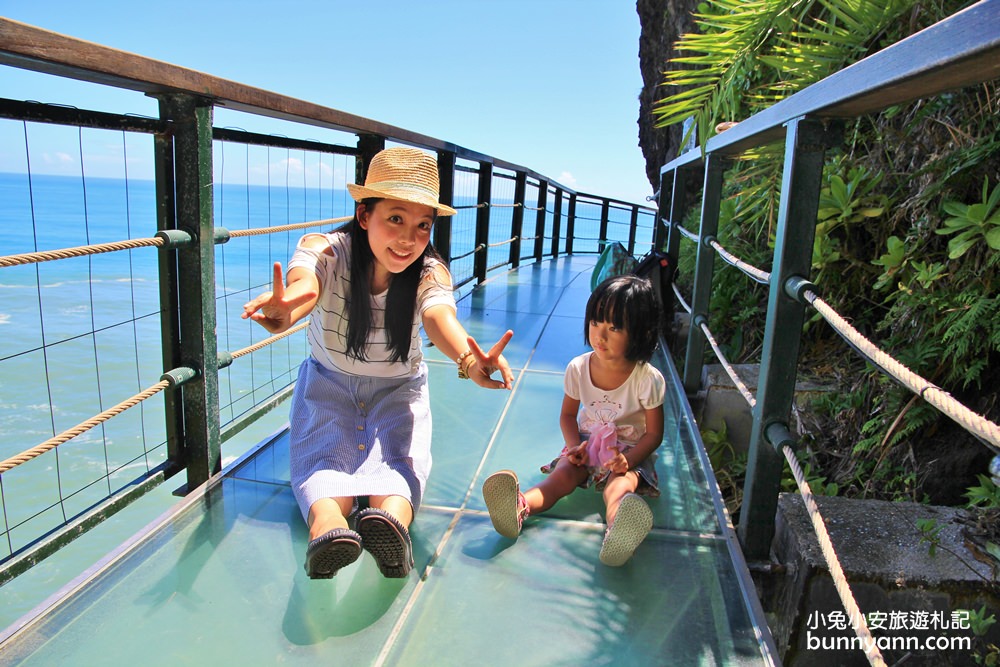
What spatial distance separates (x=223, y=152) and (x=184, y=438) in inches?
37.5

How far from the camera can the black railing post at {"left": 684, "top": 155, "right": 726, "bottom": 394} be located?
2828 mm

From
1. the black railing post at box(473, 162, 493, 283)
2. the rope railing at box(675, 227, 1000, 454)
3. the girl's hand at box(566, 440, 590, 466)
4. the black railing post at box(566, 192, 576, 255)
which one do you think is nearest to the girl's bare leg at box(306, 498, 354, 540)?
the girl's hand at box(566, 440, 590, 466)

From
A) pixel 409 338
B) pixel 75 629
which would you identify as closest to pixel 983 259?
pixel 409 338

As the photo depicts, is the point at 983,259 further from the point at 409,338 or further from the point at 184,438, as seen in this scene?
the point at 184,438

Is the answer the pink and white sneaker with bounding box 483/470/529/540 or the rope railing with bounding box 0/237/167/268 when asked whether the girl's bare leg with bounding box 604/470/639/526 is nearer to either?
the pink and white sneaker with bounding box 483/470/529/540

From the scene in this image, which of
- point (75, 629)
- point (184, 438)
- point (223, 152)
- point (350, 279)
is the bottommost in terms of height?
point (75, 629)

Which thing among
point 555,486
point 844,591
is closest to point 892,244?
point 555,486

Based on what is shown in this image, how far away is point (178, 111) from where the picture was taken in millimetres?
1834

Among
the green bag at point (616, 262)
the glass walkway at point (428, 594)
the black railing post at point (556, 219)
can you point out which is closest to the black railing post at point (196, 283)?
the glass walkway at point (428, 594)

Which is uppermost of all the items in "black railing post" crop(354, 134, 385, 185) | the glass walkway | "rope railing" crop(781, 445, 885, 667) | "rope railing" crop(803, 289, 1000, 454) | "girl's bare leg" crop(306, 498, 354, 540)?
"black railing post" crop(354, 134, 385, 185)

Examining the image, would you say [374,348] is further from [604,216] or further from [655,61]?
[604,216]

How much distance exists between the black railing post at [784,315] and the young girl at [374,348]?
0.58 m

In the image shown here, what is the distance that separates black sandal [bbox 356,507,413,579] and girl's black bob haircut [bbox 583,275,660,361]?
2.87 feet

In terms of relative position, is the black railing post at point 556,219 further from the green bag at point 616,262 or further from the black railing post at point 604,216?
the green bag at point 616,262
